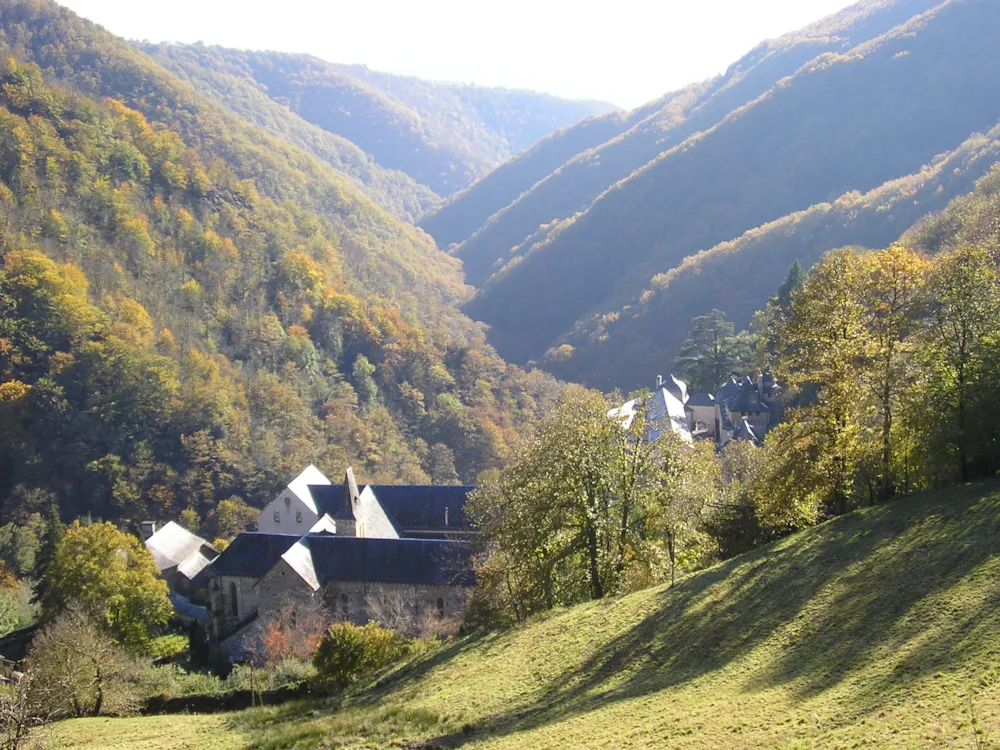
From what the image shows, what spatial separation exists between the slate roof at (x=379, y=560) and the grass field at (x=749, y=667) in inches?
395

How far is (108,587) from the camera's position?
3453 centimetres

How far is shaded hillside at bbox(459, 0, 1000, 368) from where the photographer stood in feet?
436

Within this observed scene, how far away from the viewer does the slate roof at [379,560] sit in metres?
34.0

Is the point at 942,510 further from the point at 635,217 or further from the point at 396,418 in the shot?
the point at 635,217

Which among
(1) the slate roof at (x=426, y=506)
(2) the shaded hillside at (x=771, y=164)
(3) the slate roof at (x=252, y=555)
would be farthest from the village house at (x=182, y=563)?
(2) the shaded hillside at (x=771, y=164)

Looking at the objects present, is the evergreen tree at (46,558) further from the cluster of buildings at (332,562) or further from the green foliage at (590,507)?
the green foliage at (590,507)

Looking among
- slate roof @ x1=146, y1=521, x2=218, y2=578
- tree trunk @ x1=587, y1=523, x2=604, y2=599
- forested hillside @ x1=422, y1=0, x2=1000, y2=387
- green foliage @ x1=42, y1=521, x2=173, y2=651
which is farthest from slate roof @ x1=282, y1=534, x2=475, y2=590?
forested hillside @ x1=422, y1=0, x2=1000, y2=387

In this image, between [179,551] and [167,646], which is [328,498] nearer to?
[179,551]

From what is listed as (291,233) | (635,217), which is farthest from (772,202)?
(291,233)

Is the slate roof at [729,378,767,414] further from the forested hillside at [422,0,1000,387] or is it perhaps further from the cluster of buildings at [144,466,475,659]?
the forested hillside at [422,0,1000,387]

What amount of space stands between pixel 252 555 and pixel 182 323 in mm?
53331

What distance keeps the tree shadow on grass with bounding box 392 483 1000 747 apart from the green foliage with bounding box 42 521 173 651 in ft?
79.5

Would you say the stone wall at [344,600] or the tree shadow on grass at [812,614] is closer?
the tree shadow on grass at [812,614]

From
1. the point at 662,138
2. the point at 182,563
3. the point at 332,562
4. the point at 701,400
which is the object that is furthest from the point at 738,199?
the point at 332,562
